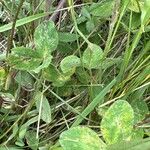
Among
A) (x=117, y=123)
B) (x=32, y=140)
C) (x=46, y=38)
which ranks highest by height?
(x=46, y=38)

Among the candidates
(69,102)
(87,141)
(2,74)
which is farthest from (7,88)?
(87,141)

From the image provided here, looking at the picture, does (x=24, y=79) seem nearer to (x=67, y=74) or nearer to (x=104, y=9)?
(x=67, y=74)

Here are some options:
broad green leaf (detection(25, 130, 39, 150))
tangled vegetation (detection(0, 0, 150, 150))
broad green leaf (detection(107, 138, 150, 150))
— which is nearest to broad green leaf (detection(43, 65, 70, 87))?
tangled vegetation (detection(0, 0, 150, 150))

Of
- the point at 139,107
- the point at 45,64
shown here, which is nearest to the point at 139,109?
the point at 139,107

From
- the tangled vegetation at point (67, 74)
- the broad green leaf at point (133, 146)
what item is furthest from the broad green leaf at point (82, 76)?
the broad green leaf at point (133, 146)

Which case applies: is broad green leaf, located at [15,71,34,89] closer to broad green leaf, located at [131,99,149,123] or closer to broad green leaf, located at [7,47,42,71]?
broad green leaf, located at [7,47,42,71]

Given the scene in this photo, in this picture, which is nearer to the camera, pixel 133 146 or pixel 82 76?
pixel 133 146

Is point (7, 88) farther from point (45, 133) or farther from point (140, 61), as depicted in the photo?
point (140, 61)
